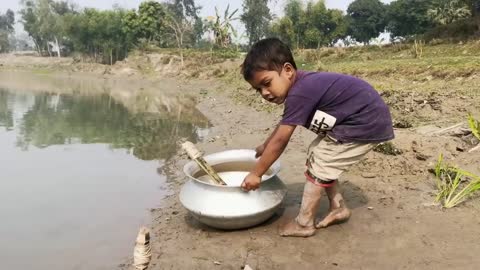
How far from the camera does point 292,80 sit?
321 cm

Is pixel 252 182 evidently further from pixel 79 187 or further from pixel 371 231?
pixel 79 187

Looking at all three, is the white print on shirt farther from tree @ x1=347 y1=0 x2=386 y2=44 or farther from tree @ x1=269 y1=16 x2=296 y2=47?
tree @ x1=347 y1=0 x2=386 y2=44

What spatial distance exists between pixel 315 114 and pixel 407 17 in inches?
1925

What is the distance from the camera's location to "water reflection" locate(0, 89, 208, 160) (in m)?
8.49

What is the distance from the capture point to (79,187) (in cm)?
555

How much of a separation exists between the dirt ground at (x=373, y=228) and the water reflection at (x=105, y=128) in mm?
2703

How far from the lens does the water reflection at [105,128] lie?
8.49 m

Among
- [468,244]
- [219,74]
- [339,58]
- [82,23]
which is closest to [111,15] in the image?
[82,23]

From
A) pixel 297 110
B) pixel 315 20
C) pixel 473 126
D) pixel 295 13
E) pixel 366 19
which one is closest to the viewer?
pixel 297 110

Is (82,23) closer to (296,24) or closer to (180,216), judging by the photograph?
(296,24)

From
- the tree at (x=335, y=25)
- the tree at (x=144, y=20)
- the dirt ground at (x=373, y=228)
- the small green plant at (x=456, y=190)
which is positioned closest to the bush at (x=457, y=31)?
the dirt ground at (x=373, y=228)

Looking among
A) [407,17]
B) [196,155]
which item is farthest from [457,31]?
[407,17]

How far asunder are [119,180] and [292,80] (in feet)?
11.8

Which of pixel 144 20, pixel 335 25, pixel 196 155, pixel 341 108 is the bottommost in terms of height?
pixel 196 155
